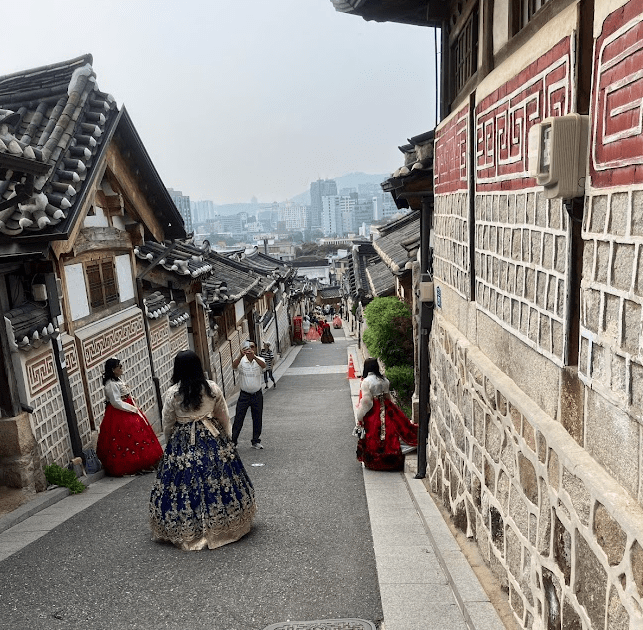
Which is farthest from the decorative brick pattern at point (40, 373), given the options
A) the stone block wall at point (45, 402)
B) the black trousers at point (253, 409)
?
the black trousers at point (253, 409)

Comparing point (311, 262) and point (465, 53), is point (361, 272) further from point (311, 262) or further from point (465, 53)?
point (311, 262)

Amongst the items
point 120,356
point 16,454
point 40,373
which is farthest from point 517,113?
point 120,356

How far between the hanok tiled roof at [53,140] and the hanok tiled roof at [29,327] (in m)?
1.14

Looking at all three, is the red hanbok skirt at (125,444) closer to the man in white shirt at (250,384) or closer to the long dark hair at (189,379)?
the man in white shirt at (250,384)

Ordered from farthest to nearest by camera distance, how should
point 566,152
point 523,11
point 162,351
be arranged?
point 162,351 < point 523,11 < point 566,152

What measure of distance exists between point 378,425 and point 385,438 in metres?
0.21

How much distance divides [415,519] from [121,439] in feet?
15.1

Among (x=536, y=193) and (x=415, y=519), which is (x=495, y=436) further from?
(x=415, y=519)

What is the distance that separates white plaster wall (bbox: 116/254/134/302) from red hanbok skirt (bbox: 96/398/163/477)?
3407 mm

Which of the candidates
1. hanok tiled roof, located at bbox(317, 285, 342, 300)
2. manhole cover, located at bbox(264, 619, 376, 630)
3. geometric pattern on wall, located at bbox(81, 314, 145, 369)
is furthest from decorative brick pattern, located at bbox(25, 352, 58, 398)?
hanok tiled roof, located at bbox(317, 285, 342, 300)

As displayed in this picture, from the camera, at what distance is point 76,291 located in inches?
383

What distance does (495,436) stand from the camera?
431 cm

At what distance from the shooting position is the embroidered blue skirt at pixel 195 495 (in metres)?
5.65

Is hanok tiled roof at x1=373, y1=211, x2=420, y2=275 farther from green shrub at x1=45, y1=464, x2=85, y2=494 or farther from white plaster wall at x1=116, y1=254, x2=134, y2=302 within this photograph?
Answer: green shrub at x1=45, y1=464, x2=85, y2=494
